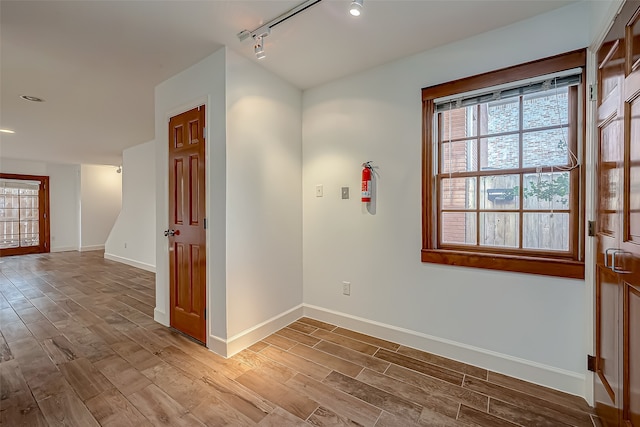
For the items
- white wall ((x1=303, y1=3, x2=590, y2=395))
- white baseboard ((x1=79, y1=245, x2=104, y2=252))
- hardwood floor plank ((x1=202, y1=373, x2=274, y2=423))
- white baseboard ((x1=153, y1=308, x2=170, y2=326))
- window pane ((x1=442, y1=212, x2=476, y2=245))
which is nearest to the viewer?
hardwood floor plank ((x1=202, y1=373, x2=274, y2=423))

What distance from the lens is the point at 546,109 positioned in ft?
6.43

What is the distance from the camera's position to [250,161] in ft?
8.20

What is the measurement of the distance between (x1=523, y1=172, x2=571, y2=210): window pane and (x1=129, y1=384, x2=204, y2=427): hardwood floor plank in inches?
104

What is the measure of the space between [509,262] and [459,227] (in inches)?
17.4

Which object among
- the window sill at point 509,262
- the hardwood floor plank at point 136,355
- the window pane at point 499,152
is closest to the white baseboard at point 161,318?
the hardwood floor plank at point 136,355

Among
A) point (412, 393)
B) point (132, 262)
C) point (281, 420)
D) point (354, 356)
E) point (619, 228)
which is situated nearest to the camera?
point (619, 228)

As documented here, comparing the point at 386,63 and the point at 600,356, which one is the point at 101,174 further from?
the point at 600,356

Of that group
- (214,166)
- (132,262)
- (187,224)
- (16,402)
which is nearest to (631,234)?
(214,166)

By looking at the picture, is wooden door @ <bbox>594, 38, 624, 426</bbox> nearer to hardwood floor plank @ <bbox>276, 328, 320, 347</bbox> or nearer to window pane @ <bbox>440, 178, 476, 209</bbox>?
window pane @ <bbox>440, 178, 476, 209</bbox>

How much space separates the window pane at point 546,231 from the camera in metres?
1.91

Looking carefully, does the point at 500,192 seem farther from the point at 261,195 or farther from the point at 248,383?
the point at 248,383

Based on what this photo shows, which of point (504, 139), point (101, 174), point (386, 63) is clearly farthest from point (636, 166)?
point (101, 174)

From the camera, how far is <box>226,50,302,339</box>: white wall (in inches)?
93.0

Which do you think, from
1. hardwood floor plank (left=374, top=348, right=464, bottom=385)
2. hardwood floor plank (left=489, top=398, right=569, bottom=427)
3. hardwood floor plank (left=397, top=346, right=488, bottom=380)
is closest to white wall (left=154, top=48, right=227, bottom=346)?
hardwood floor plank (left=374, top=348, right=464, bottom=385)
